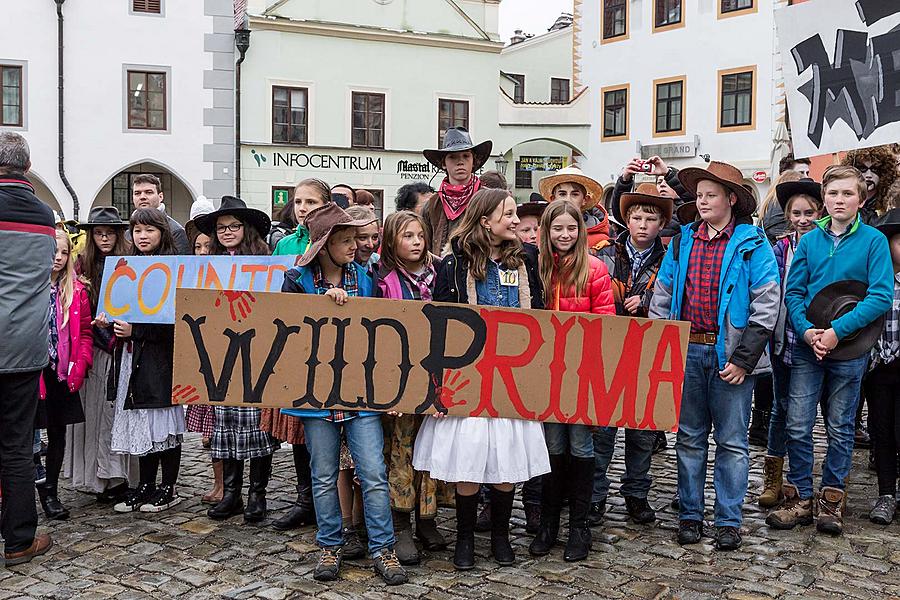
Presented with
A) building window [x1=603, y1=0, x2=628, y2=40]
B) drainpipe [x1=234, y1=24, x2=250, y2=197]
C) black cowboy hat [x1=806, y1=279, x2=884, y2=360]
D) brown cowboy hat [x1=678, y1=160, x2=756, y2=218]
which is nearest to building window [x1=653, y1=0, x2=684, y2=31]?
building window [x1=603, y1=0, x2=628, y2=40]

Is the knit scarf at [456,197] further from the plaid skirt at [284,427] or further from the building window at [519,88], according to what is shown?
the building window at [519,88]

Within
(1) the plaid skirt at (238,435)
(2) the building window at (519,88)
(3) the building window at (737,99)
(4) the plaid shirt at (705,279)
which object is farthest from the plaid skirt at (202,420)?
(2) the building window at (519,88)

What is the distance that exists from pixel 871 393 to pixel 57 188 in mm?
22804

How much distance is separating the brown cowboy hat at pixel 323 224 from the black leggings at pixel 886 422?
340 centimetres

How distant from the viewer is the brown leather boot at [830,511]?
561 centimetres

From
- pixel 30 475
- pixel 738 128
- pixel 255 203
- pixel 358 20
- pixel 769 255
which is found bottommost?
pixel 30 475

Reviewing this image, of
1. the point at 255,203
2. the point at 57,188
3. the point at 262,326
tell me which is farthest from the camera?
the point at 255,203

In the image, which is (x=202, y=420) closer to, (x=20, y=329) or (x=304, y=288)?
(x=20, y=329)

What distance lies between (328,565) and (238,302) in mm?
1408

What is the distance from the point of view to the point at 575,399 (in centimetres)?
506

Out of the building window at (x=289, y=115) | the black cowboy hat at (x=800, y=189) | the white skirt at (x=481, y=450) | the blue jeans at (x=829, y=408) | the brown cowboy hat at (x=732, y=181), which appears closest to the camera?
the white skirt at (x=481, y=450)

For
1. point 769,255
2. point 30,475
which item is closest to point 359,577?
point 30,475

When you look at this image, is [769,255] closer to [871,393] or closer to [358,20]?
[871,393]

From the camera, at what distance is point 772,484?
6.25 meters
